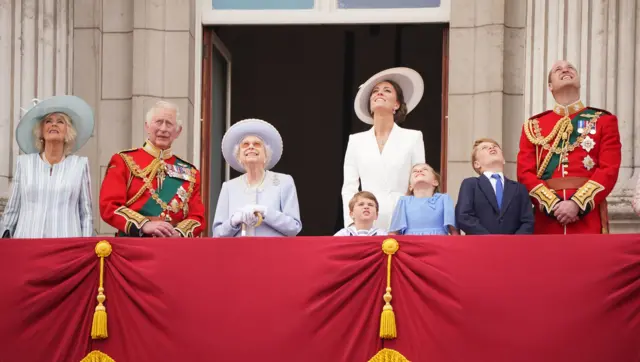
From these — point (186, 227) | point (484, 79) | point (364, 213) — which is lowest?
point (186, 227)

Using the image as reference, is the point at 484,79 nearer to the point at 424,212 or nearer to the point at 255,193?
the point at 424,212

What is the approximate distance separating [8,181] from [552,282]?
5135mm

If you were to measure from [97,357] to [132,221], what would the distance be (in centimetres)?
104

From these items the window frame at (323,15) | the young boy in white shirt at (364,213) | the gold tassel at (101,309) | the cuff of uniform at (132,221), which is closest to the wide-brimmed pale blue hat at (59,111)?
the cuff of uniform at (132,221)

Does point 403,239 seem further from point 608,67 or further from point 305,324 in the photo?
point 608,67

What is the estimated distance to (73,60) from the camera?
567 inches

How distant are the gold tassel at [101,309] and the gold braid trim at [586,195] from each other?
10.4 feet

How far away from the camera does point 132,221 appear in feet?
37.6

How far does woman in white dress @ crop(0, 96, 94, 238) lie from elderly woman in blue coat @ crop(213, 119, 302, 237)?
Result: 0.98 m

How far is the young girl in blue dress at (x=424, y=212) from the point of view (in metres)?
11.4

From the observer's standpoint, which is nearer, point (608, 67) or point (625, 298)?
point (625, 298)

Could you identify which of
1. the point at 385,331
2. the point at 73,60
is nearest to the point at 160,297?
the point at 385,331

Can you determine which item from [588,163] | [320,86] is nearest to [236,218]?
[588,163]

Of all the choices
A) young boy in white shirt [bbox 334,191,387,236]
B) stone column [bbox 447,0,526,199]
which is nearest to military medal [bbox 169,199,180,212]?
young boy in white shirt [bbox 334,191,387,236]
